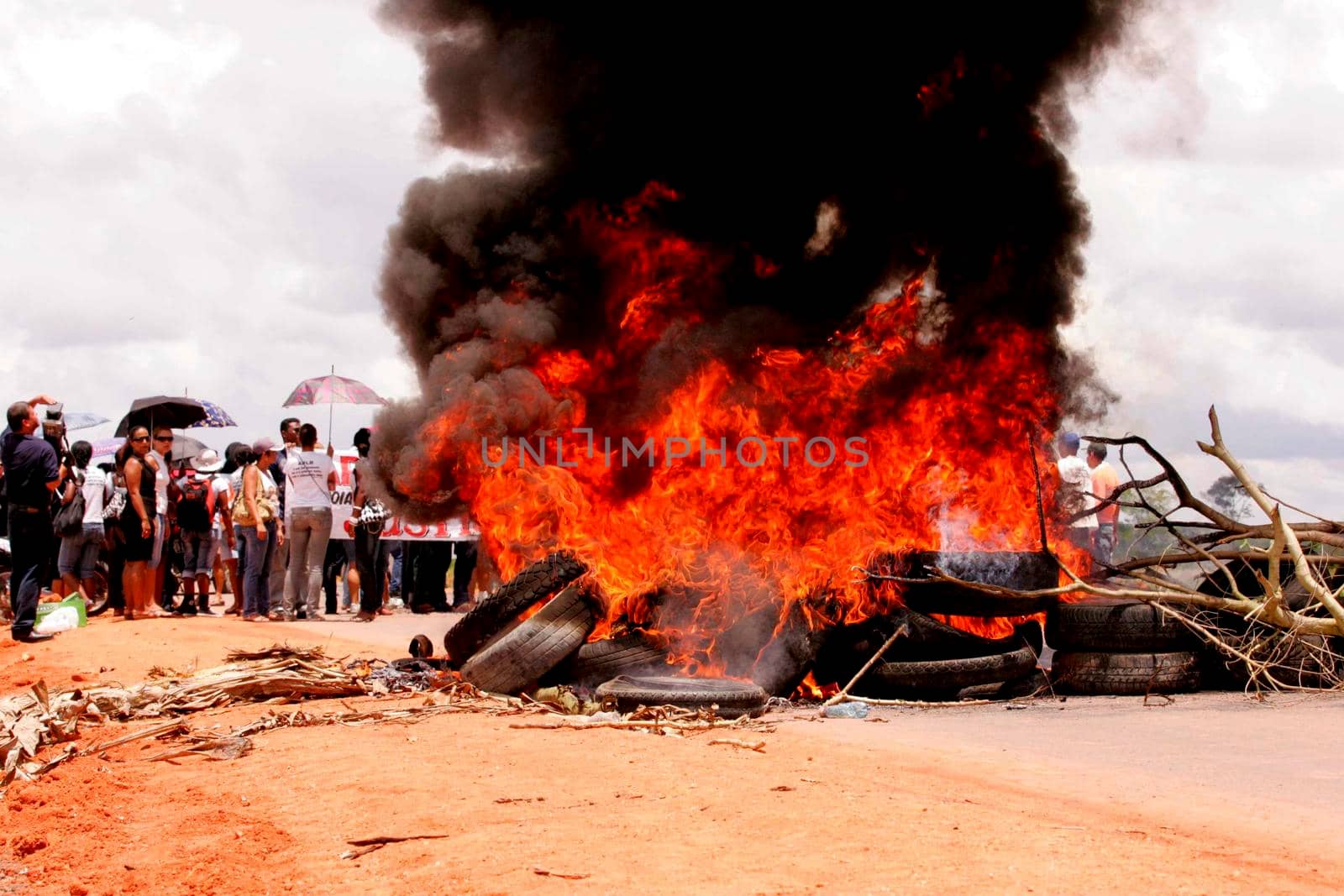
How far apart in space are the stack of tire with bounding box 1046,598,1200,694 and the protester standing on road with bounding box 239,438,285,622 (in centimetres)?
988

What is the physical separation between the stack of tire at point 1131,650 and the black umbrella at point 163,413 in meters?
17.0

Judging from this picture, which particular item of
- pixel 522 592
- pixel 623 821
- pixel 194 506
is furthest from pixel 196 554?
pixel 623 821

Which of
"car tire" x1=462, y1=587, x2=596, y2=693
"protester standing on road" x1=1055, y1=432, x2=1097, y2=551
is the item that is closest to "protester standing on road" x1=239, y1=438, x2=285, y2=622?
"car tire" x1=462, y1=587, x2=596, y2=693

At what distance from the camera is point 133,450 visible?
1477 cm

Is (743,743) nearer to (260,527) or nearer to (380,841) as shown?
(380,841)

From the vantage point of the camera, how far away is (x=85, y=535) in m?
16.2

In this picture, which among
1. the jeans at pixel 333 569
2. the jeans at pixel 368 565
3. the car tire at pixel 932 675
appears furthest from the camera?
the jeans at pixel 333 569

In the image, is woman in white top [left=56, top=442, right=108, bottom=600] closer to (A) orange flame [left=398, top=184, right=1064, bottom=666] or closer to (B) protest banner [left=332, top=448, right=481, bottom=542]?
(B) protest banner [left=332, top=448, right=481, bottom=542]

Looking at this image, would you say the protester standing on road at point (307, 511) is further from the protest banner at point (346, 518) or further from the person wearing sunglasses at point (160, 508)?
the person wearing sunglasses at point (160, 508)

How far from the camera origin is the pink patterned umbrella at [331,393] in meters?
20.7

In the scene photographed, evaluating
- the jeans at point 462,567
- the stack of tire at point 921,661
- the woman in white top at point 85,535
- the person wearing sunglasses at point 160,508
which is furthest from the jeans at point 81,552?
the stack of tire at point 921,661

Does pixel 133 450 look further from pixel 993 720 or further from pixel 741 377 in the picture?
pixel 993 720

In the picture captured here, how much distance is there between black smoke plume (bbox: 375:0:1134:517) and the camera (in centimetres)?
1280

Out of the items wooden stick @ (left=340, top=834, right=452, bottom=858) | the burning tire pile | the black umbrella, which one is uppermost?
the black umbrella
